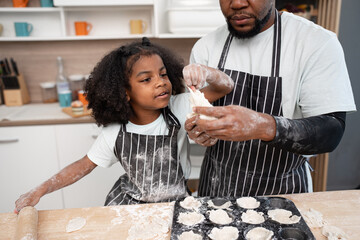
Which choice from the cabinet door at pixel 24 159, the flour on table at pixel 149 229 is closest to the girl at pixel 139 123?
the flour on table at pixel 149 229

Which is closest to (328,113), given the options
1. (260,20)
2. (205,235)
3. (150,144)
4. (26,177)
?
(260,20)

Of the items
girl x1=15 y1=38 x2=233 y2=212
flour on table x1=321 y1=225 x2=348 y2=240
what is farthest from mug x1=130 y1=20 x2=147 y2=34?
flour on table x1=321 y1=225 x2=348 y2=240

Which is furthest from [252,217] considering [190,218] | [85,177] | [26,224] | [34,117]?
[34,117]

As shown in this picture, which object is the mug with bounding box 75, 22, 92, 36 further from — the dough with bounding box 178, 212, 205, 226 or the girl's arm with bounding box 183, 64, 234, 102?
the dough with bounding box 178, 212, 205, 226

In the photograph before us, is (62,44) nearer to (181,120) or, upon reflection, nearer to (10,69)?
(10,69)

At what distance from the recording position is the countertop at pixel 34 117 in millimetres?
2051

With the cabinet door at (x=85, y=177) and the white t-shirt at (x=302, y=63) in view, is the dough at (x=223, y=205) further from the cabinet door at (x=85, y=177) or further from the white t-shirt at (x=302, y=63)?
the cabinet door at (x=85, y=177)

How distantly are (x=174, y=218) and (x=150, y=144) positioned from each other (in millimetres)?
401

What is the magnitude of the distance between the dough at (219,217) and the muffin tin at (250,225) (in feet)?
0.04

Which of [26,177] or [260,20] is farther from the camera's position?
[26,177]

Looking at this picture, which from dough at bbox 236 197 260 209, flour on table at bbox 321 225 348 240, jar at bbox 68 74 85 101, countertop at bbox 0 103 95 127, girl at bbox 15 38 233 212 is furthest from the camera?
jar at bbox 68 74 85 101

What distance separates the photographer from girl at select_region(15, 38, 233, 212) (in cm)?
121

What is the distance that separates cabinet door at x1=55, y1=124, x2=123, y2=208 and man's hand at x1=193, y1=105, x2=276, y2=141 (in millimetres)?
1400

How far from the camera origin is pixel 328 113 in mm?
1033
